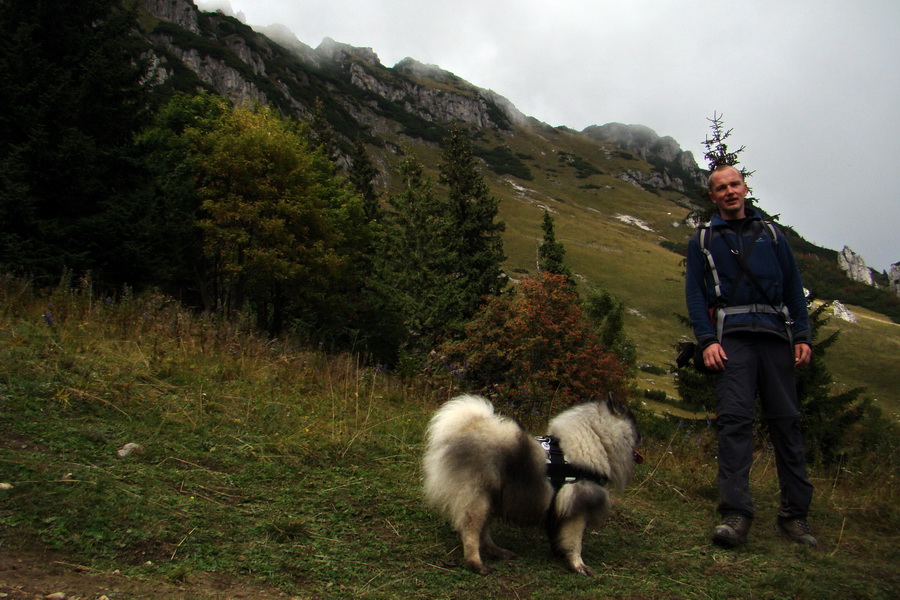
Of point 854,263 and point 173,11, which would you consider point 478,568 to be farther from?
point 854,263

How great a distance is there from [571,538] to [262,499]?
2.12 m

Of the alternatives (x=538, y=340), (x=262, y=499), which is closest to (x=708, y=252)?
(x=262, y=499)

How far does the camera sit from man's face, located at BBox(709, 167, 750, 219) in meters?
4.36

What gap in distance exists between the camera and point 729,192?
436 centimetres

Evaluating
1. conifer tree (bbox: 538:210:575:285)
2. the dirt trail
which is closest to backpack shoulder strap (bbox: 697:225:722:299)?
the dirt trail

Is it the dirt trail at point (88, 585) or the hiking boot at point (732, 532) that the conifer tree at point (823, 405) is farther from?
the dirt trail at point (88, 585)

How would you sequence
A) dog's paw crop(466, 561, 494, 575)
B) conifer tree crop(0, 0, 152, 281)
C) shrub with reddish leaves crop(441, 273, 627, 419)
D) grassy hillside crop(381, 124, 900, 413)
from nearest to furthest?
dog's paw crop(466, 561, 494, 575), conifer tree crop(0, 0, 152, 281), shrub with reddish leaves crop(441, 273, 627, 419), grassy hillside crop(381, 124, 900, 413)

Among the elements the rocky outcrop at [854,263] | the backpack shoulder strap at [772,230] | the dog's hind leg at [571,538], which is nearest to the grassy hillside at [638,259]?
the rocky outcrop at [854,263]

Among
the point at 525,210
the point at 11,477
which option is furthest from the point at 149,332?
the point at 525,210

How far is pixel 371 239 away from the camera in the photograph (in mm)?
37688

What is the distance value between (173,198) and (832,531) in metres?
27.8

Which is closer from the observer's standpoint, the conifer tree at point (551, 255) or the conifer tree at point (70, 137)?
the conifer tree at point (70, 137)

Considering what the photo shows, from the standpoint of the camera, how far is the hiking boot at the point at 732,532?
404cm

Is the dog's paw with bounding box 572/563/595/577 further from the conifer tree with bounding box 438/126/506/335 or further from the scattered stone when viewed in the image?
the conifer tree with bounding box 438/126/506/335
